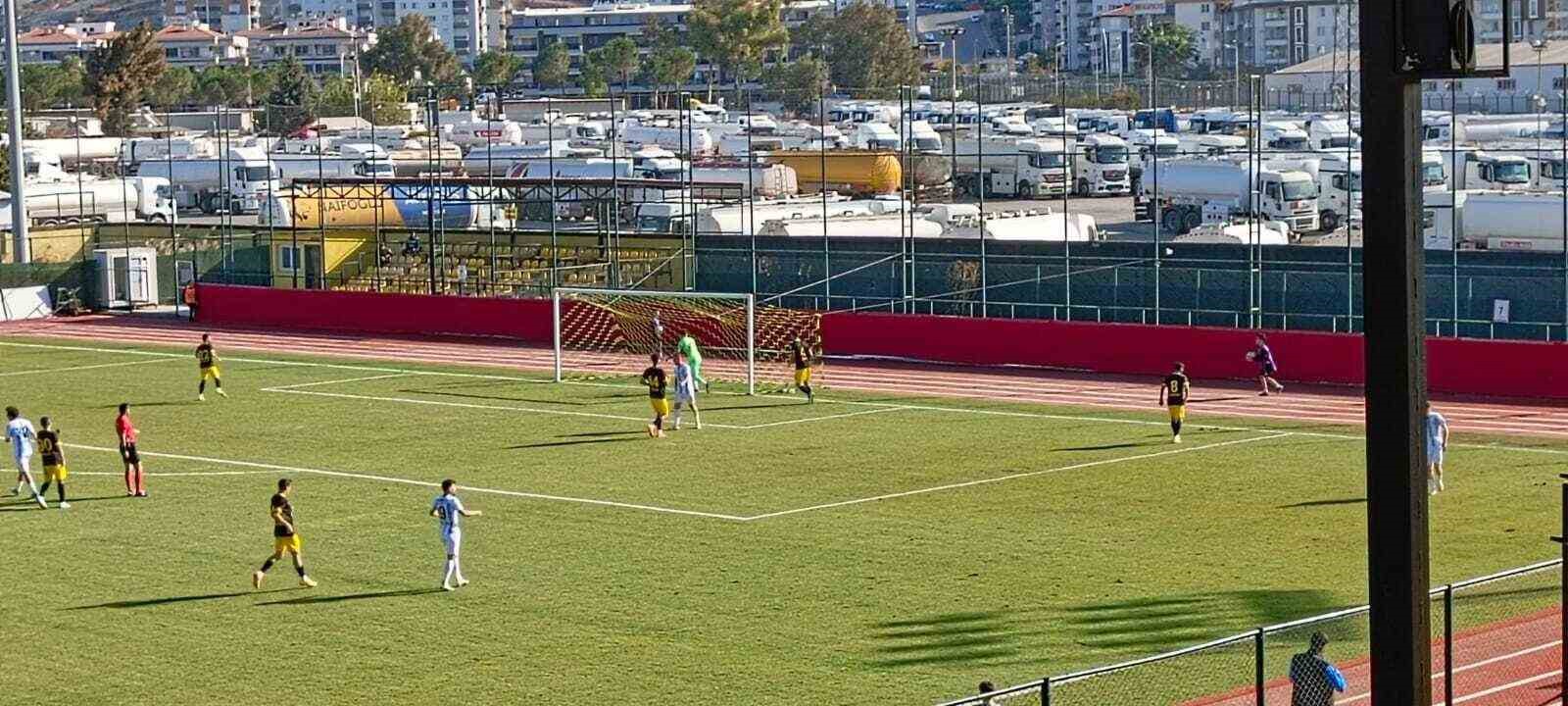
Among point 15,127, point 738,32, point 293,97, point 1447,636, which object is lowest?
point 1447,636

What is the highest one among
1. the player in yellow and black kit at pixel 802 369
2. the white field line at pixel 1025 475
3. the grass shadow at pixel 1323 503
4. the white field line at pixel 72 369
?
the player in yellow and black kit at pixel 802 369

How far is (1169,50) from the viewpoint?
157 metres

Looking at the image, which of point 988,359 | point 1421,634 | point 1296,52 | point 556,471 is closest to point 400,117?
point 1296,52

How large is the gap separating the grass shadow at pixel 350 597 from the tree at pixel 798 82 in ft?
308

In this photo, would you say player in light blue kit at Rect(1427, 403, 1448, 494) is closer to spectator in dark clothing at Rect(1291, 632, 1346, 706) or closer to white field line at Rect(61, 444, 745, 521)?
white field line at Rect(61, 444, 745, 521)

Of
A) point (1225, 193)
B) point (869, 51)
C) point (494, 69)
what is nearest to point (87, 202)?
point (1225, 193)

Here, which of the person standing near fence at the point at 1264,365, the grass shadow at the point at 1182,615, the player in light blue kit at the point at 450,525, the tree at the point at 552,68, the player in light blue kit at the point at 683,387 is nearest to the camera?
the grass shadow at the point at 1182,615

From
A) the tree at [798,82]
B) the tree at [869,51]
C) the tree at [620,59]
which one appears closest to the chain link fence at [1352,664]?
the tree at [798,82]

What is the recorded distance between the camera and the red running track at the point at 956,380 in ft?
129

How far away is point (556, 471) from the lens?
34281 mm

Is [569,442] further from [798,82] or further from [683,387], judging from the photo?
[798,82]

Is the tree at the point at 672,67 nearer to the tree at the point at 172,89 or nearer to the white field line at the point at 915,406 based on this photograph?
the tree at the point at 172,89

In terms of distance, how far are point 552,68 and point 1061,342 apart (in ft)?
398

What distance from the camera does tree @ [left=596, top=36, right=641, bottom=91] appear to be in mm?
151375
